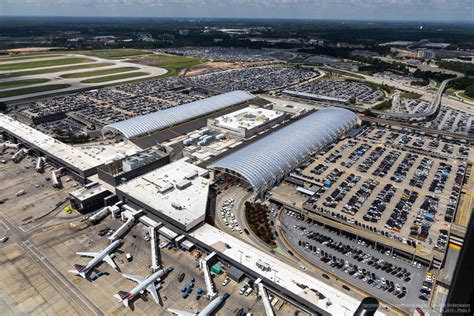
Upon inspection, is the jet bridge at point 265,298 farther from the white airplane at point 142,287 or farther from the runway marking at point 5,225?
the runway marking at point 5,225

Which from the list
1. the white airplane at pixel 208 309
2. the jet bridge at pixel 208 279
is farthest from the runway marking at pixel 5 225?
the jet bridge at pixel 208 279

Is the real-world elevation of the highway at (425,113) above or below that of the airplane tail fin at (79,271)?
above

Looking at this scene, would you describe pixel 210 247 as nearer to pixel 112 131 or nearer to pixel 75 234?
pixel 75 234

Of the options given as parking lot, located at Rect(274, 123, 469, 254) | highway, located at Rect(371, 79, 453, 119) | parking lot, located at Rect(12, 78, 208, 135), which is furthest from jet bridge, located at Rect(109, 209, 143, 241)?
highway, located at Rect(371, 79, 453, 119)

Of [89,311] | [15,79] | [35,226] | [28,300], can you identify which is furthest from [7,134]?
[15,79]

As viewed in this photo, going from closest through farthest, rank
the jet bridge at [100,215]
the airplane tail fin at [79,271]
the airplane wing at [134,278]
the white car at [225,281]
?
the airplane wing at [134,278] → the white car at [225,281] → the airplane tail fin at [79,271] → the jet bridge at [100,215]

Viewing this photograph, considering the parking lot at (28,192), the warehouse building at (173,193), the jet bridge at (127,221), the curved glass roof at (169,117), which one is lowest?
the parking lot at (28,192)

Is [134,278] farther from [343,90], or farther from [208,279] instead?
[343,90]

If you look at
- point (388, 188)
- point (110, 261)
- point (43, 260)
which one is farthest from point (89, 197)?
point (388, 188)
